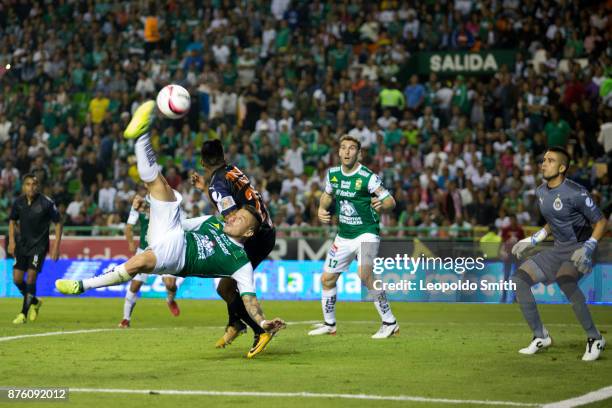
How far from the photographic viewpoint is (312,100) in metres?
30.4

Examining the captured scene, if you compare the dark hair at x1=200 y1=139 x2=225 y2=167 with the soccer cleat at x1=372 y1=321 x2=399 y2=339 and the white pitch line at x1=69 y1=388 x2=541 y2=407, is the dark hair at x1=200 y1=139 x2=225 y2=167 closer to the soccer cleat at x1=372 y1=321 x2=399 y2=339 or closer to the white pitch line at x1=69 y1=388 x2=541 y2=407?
the white pitch line at x1=69 y1=388 x2=541 y2=407

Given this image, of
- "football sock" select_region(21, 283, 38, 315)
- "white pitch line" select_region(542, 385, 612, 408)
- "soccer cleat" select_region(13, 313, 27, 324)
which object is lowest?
"soccer cleat" select_region(13, 313, 27, 324)

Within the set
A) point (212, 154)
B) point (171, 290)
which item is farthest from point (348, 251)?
point (171, 290)

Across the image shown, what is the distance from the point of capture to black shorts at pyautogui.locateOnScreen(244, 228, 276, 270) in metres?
12.9

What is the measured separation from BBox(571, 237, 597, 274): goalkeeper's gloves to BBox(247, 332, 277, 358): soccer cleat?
344 cm

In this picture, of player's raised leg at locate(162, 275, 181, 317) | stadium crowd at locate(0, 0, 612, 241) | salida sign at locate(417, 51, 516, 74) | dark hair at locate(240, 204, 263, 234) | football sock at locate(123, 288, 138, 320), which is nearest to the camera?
dark hair at locate(240, 204, 263, 234)

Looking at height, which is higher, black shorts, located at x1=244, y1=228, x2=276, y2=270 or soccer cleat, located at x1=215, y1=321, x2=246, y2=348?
black shorts, located at x1=244, y1=228, x2=276, y2=270

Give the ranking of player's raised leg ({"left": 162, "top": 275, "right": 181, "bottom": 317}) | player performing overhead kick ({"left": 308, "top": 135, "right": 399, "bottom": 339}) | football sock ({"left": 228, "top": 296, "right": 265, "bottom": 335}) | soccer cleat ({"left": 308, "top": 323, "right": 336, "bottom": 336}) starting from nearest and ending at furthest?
football sock ({"left": 228, "top": 296, "right": 265, "bottom": 335})
player performing overhead kick ({"left": 308, "top": 135, "right": 399, "bottom": 339})
soccer cleat ({"left": 308, "top": 323, "right": 336, "bottom": 336})
player's raised leg ({"left": 162, "top": 275, "right": 181, "bottom": 317})

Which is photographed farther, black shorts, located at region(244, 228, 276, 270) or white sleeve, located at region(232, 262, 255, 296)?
black shorts, located at region(244, 228, 276, 270)

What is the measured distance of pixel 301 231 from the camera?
25766 millimetres

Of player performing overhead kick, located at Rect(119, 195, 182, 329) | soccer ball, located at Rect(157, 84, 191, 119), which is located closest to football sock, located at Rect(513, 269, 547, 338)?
soccer ball, located at Rect(157, 84, 191, 119)

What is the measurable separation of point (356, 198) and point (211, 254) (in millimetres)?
3616

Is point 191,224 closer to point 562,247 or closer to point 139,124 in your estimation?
point 139,124

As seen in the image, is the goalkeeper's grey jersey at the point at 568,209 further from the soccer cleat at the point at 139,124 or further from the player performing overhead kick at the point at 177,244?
the soccer cleat at the point at 139,124
